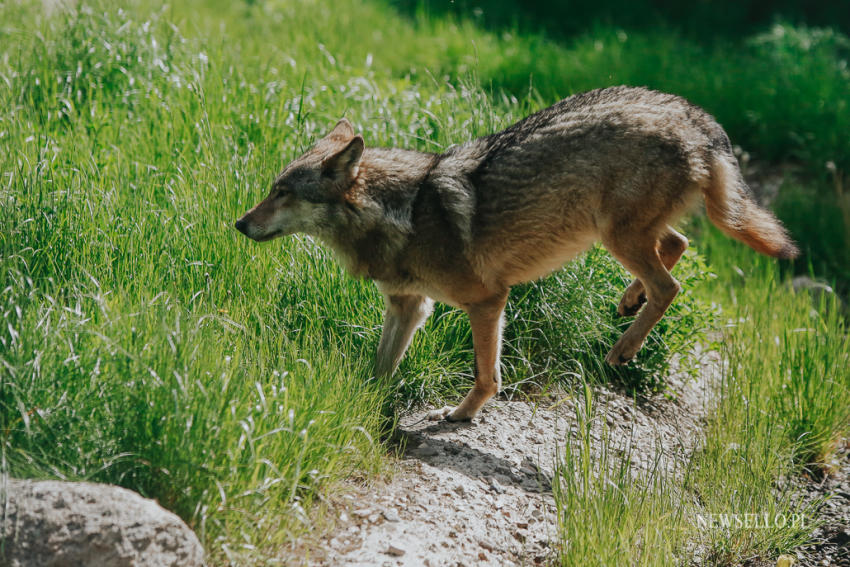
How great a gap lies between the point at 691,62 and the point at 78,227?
26.6 feet

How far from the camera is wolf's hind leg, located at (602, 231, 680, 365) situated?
4.64 meters

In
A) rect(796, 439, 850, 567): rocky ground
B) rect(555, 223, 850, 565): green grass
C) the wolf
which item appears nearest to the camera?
rect(555, 223, 850, 565): green grass

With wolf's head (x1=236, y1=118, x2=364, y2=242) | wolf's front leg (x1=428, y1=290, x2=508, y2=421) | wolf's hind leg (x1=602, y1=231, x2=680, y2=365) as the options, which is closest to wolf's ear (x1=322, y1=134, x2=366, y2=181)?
wolf's head (x1=236, y1=118, x2=364, y2=242)

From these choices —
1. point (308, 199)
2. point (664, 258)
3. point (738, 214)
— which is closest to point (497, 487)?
point (664, 258)

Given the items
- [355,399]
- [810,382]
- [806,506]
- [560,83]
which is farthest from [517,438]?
[560,83]

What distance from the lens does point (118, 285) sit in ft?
14.6

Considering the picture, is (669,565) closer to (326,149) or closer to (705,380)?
(705,380)

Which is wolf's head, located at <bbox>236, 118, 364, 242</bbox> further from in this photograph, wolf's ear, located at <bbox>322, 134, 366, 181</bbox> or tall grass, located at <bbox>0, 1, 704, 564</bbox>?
tall grass, located at <bbox>0, 1, 704, 564</bbox>

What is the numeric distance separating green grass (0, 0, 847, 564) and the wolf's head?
1.64 feet

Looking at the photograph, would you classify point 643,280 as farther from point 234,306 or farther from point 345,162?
point 234,306

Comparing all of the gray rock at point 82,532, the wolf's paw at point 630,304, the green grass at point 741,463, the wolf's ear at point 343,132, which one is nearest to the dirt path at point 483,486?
the green grass at point 741,463

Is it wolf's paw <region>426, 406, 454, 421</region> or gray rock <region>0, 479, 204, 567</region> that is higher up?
gray rock <region>0, 479, 204, 567</region>

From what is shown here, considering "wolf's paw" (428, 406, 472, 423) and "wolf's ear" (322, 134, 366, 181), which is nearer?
"wolf's ear" (322, 134, 366, 181)

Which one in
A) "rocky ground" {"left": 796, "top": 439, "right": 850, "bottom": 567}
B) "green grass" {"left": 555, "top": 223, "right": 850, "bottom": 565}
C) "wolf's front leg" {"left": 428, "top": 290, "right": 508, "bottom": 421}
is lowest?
"rocky ground" {"left": 796, "top": 439, "right": 850, "bottom": 567}
